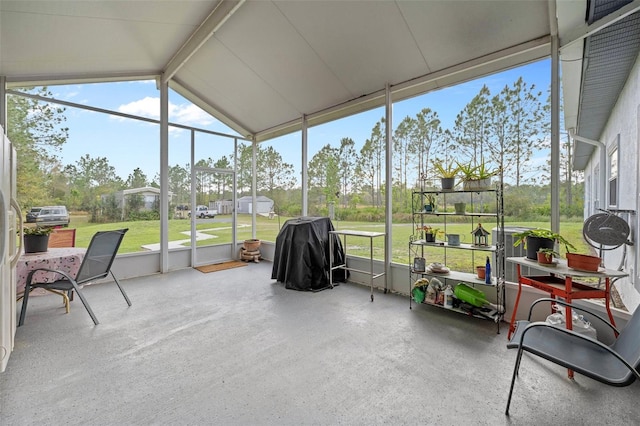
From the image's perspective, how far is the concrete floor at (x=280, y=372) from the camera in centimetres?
163

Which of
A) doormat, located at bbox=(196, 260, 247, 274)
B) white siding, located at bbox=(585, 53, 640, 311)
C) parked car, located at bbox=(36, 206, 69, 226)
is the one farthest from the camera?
doormat, located at bbox=(196, 260, 247, 274)

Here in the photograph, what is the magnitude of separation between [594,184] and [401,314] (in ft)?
9.21

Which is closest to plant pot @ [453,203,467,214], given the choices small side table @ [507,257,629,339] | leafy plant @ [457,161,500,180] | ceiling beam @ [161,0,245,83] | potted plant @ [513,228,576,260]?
leafy plant @ [457,161,500,180]

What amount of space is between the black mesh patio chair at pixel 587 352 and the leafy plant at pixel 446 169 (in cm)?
169

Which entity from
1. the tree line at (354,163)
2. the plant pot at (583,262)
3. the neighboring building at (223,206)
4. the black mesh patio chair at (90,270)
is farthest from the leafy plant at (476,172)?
the neighboring building at (223,206)

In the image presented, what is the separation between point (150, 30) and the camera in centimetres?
354

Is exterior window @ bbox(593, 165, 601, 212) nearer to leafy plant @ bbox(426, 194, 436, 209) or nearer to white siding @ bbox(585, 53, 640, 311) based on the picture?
white siding @ bbox(585, 53, 640, 311)

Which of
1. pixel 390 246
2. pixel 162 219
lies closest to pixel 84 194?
pixel 162 219

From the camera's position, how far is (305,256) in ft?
13.3

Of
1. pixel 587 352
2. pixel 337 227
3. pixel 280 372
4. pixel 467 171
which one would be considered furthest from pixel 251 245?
pixel 587 352

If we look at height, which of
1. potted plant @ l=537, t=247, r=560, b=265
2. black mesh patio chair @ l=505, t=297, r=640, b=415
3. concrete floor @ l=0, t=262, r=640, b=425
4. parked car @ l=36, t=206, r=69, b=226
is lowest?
concrete floor @ l=0, t=262, r=640, b=425

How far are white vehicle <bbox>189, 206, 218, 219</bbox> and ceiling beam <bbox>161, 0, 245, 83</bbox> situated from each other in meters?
2.31

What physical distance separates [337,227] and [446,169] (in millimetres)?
2029

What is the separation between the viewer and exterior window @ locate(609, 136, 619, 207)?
277 cm
